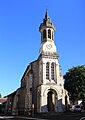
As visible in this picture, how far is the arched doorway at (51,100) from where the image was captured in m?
46.7

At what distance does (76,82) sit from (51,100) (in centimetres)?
1528

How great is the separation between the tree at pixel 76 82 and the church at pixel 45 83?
426 inches

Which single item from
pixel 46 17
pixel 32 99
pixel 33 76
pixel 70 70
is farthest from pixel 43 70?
pixel 70 70

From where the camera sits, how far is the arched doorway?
153 ft

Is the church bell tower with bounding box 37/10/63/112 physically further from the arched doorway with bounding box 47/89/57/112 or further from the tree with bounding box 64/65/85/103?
the tree with bounding box 64/65/85/103

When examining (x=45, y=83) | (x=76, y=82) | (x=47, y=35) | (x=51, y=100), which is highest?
(x=47, y=35)

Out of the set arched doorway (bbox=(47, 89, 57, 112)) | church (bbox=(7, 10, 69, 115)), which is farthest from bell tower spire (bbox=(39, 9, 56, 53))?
arched doorway (bbox=(47, 89, 57, 112))

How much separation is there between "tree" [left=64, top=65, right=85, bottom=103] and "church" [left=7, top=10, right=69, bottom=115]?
1083 centimetres

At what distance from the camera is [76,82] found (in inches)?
2418

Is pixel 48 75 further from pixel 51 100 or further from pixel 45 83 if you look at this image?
pixel 51 100

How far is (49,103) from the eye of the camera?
158ft

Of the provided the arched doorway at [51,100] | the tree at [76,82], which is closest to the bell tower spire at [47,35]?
the arched doorway at [51,100]

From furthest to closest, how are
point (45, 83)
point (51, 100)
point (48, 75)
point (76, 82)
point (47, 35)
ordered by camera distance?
point (76, 82) → point (47, 35) → point (51, 100) → point (48, 75) → point (45, 83)

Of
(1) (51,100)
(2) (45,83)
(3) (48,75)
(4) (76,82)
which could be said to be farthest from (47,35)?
(4) (76,82)
